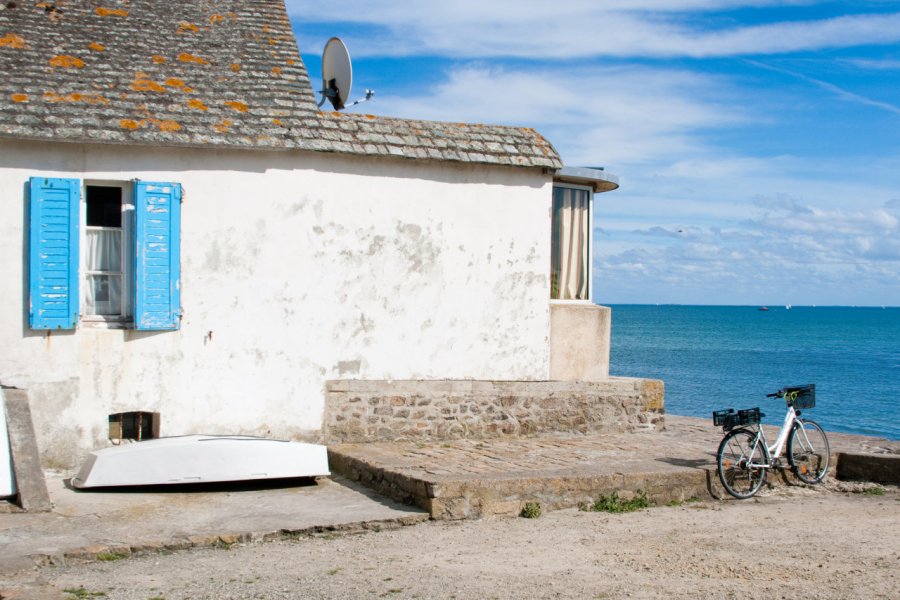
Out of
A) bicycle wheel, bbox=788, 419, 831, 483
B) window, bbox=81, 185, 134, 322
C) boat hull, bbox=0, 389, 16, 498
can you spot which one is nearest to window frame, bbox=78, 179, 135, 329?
window, bbox=81, 185, 134, 322

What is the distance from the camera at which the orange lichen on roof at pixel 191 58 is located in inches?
456

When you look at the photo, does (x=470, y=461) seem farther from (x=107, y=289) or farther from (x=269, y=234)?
(x=107, y=289)

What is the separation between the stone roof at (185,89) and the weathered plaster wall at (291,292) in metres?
0.27

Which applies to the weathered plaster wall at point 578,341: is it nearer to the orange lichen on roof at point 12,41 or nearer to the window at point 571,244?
the window at point 571,244

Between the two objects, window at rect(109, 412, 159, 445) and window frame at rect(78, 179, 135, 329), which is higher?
window frame at rect(78, 179, 135, 329)

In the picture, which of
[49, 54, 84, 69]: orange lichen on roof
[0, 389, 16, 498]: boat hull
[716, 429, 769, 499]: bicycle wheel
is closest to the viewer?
[0, 389, 16, 498]: boat hull

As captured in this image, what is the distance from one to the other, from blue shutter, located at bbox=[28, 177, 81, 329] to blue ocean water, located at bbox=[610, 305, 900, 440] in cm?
2742

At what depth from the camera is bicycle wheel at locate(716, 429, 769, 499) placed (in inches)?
390

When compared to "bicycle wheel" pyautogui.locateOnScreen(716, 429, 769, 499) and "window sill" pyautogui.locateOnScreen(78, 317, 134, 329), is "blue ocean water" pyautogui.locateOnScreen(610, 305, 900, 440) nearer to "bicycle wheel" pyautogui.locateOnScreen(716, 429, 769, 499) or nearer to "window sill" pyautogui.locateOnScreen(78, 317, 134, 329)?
"bicycle wheel" pyautogui.locateOnScreen(716, 429, 769, 499)

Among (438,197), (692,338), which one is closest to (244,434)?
(438,197)

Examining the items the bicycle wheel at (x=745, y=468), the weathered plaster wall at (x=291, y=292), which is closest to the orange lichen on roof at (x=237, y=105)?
the weathered plaster wall at (x=291, y=292)

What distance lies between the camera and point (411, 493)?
8969mm

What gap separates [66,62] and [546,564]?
7879mm

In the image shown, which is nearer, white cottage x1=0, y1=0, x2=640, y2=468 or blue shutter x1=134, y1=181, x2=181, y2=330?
white cottage x1=0, y1=0, x2=640, y2=468
